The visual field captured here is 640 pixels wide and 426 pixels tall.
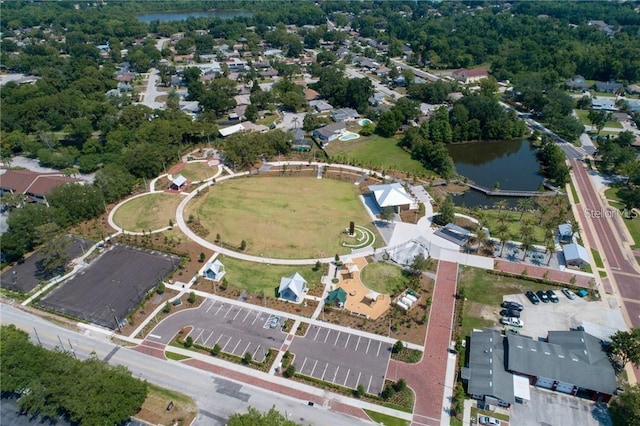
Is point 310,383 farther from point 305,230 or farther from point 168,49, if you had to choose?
point 168,49

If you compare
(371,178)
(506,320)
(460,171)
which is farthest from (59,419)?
(460,171)

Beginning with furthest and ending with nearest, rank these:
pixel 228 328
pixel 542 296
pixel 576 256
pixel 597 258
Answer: pixel 597 258 → pixel 576 256 → pixel 542 296 → pixel 228 328

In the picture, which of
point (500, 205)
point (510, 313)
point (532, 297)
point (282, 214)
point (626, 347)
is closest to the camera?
point (626, 347)

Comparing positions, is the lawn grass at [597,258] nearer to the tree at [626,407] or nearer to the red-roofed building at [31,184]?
the tree at [626,407]

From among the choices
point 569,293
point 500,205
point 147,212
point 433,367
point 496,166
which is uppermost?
point 500,205

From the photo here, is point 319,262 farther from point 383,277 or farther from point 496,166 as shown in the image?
point 496,166

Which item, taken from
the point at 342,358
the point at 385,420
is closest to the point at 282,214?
the point at 342,358
